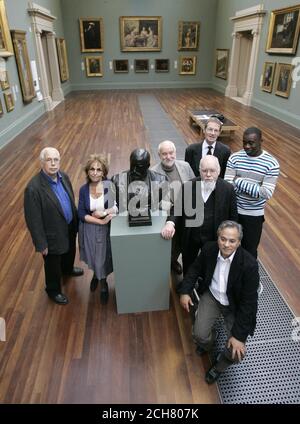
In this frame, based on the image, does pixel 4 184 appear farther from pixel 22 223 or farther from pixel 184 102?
pixel 184 102

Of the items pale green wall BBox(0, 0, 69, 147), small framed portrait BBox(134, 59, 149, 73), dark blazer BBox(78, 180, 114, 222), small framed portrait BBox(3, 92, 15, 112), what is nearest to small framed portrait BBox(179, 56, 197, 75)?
small framed portrait BBox(134, 59, 149, 73)

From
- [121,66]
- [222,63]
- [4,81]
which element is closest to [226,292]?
[4,81]

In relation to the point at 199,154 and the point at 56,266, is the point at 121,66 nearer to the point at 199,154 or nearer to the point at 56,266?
the point at 199,154

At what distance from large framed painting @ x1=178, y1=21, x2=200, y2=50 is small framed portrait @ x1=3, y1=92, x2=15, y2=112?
12.6m

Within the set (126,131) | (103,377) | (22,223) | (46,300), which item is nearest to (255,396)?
(103,377)

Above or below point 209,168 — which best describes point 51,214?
below

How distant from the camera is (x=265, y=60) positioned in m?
12.2

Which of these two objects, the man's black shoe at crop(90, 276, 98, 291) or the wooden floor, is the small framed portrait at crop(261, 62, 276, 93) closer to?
the wooden floor

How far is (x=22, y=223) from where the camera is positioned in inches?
199

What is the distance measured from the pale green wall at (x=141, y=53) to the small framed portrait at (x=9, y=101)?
10214 millimetres

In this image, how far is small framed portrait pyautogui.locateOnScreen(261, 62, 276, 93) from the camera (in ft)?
38.2

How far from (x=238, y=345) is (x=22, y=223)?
397 centimetres

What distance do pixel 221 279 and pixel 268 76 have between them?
11836mm

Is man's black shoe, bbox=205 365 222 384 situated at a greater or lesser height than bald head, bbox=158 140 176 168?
lesser
